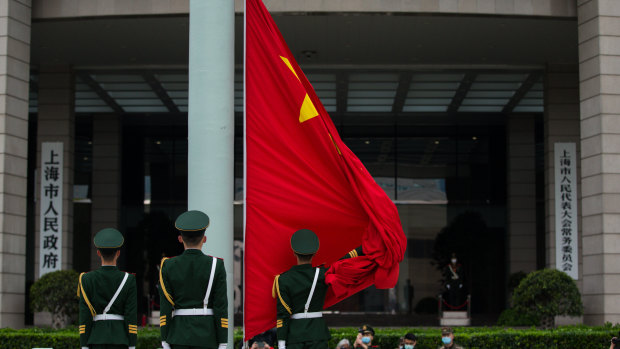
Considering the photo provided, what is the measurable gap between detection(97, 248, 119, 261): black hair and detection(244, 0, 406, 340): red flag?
1.08 m

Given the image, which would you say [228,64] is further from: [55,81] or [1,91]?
[55,81]

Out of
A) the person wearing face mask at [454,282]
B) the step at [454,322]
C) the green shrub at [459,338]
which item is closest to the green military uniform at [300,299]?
the green shrub at [459,338]

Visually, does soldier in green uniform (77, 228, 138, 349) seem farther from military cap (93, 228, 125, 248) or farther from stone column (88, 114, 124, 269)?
stone column (88, 114, 124, 269)

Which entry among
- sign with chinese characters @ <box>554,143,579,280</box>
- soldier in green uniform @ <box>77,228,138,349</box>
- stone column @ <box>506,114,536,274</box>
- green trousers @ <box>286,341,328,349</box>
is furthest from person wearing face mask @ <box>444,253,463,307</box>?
soldier in green uniform @ <box>77,228,138,349</box>

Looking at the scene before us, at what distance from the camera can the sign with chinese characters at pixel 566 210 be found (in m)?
24.1

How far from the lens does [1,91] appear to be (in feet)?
59.9

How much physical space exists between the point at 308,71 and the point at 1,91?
10.5 m

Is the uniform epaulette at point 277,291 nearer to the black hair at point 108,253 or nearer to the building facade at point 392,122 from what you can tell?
the black hair at point 108,253

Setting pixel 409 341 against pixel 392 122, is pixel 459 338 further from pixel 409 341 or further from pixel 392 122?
pixel 392 122

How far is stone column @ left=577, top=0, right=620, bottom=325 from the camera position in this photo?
57.2ft

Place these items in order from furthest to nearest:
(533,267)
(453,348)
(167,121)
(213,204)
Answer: (167,121) < (533,267) < (453,348) < (213,204)

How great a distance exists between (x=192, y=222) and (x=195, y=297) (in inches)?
21.9

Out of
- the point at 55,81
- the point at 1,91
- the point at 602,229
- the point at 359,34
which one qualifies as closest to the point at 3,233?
the point at 1,91

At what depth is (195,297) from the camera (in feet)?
18.8
